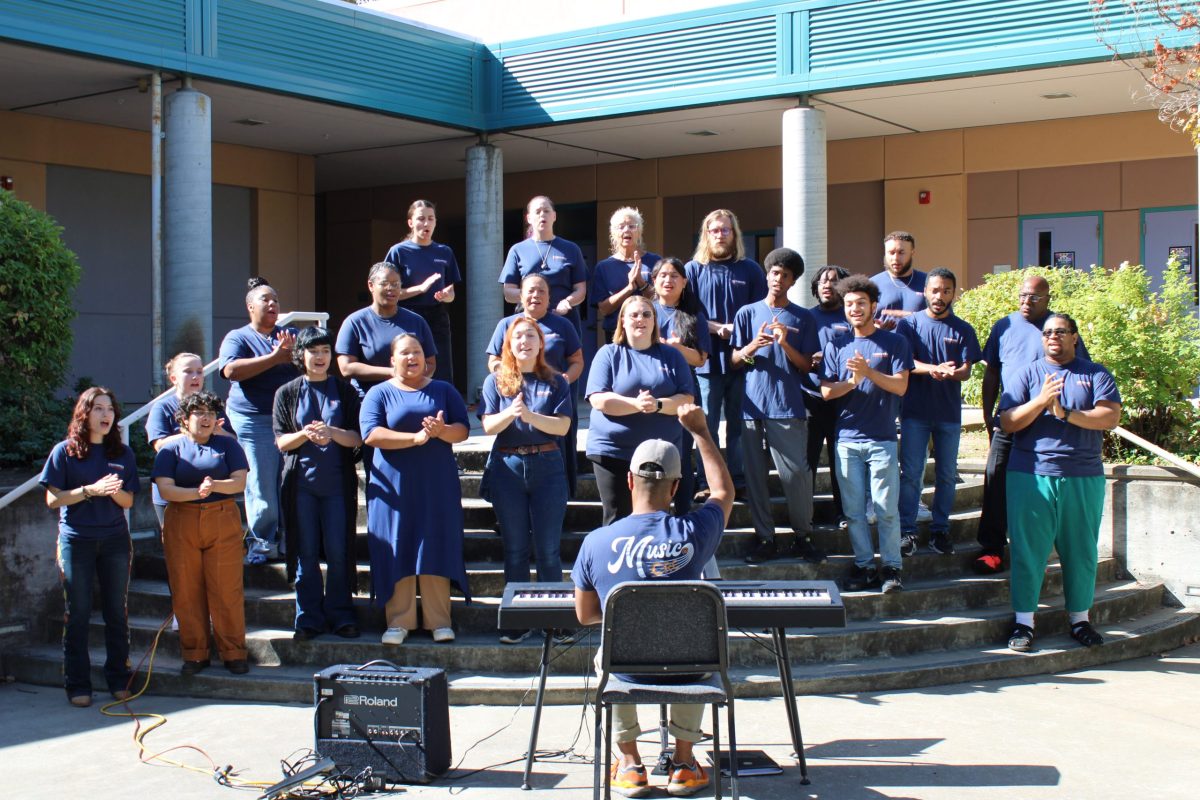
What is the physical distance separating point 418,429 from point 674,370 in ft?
4.73

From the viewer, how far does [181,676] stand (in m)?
6.93

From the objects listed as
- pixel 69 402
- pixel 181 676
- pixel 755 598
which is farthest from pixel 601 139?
pixel 755 598

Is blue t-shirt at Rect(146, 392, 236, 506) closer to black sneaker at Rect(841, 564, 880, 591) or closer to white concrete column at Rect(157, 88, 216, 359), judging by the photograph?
black sneaker at Rect(841, 564, 880, 591)

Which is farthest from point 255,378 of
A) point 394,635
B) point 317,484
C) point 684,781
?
point 684,781

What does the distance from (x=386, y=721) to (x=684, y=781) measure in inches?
51.5

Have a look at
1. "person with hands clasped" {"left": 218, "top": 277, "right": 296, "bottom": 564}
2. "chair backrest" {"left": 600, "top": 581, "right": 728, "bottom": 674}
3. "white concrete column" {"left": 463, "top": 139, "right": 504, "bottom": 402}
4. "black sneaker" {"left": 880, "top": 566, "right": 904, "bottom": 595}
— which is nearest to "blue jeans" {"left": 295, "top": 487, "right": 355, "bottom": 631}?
"person with hands clasped" {"left": 218, "top": 277, "right": 296, "bottom": 564}

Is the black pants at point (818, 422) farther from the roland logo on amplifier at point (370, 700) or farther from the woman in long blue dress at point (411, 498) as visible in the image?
the roland logo on amplifier at point (370, 700)

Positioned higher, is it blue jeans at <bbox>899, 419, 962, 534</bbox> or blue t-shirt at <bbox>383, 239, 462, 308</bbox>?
blue t-shirt at <bbox>383, 239, 462, 308</bbox>

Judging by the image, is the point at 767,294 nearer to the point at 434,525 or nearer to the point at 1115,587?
the point at 434,525

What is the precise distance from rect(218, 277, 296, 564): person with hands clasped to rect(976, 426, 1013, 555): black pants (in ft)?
14.9

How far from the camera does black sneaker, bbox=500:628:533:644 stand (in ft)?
22.5

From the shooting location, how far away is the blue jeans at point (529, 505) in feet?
22.7

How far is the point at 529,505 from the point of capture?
7012 mm

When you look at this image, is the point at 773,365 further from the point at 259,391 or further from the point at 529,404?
the point at 259,391
